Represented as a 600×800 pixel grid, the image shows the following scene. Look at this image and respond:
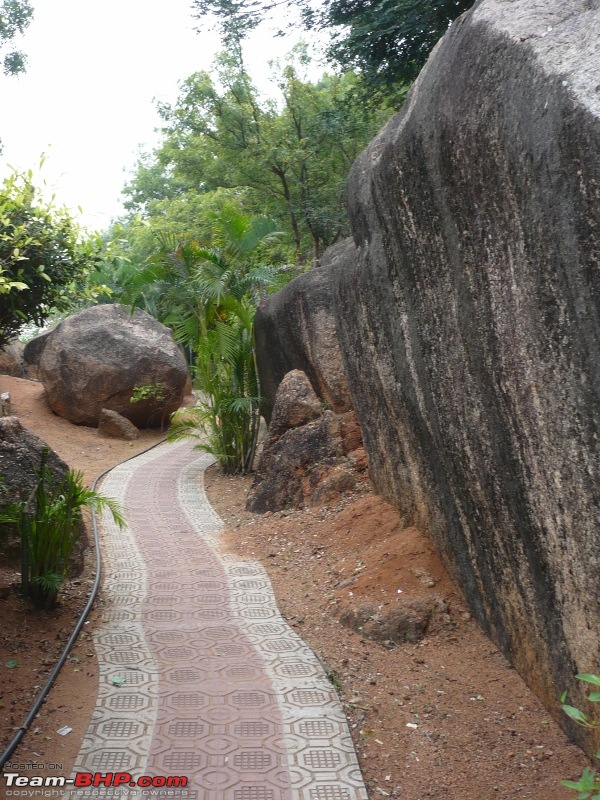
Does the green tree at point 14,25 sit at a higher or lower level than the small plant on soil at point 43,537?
higher

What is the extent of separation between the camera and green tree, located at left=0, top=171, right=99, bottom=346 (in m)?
4.95

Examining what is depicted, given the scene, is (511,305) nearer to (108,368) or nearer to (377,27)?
(377,27)

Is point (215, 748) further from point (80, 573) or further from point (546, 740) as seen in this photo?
point (80, 573)

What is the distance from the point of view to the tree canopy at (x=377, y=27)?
392 inches

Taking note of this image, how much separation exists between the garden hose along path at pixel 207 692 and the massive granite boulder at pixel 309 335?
9.30 feet

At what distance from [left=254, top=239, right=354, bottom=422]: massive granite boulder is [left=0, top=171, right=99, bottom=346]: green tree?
12.6 ft

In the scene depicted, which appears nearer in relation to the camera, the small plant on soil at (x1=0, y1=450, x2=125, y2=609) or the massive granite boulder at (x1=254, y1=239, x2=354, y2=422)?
the small plant on soil at (x1=0, y1=450, x2=125, y2=609)

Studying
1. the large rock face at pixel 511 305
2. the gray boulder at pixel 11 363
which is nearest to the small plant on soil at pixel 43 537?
the large rock face at pixel 511 305

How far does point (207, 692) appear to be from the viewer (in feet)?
15.1

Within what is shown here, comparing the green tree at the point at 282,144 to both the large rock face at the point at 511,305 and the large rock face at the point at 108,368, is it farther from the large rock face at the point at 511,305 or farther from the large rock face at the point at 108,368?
the large rock face at the point at 511,305

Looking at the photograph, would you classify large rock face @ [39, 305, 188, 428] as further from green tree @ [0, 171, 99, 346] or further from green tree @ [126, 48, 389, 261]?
green tree @ [0, 171, 99, 346]

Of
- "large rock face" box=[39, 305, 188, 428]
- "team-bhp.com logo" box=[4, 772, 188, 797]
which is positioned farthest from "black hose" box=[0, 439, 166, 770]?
"large rock face" box=[39, 305, 188, 428]

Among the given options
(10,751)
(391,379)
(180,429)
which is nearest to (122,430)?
(180,429)

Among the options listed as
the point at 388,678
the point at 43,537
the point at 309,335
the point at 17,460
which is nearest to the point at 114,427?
the point at 309,335
